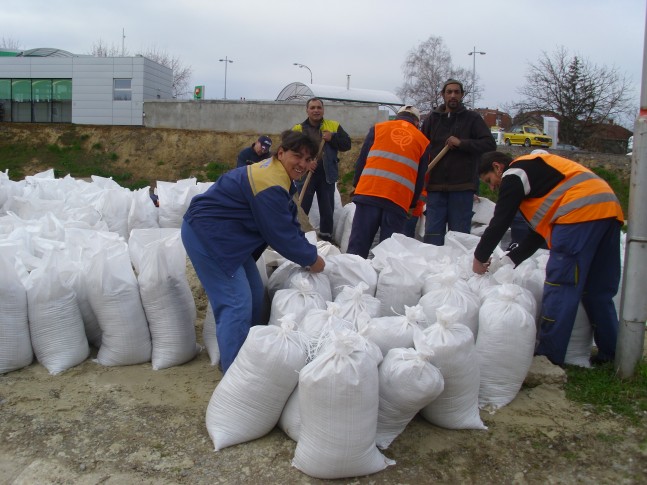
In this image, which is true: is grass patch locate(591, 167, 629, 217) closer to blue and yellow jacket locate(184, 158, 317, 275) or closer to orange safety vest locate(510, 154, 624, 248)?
orange safety vest locate(510, 154, 624, 248)

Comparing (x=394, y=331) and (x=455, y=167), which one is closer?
(x=394, y=331)

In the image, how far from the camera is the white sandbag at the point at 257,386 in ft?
7.78

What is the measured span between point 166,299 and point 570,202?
7.24 feet

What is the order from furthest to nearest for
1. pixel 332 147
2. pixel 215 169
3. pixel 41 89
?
pixel 41 89 → pixel 215 169 → pixel 332 147

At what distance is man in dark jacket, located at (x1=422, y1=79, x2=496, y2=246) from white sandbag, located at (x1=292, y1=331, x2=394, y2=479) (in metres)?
2.73

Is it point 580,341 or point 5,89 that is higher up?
point 5,89

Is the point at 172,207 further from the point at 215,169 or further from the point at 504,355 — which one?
the point at 215,169

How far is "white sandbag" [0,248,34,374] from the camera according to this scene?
3.04 metres

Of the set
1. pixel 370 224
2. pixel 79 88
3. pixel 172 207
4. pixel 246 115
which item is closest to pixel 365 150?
pixel 370 224

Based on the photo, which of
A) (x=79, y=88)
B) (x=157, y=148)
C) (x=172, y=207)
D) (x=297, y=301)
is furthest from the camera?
(x=79, y=88)

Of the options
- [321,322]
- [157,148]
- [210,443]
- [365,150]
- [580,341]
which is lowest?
[210,443]

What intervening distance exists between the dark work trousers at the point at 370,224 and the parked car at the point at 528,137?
1677cm

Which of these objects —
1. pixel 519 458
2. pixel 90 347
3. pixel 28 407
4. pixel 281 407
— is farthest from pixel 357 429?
pixel 90 347

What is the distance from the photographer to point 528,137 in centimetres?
2133
